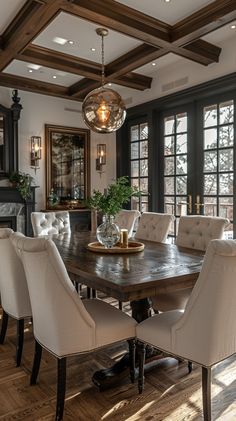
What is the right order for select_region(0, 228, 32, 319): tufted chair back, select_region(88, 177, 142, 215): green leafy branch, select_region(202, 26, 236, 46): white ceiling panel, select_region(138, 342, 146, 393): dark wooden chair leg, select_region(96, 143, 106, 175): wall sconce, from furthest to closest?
1. select_region(96, 143, 106, 175): wall sconce
2. select_region(202, 26, 236, 46): white ceiling panel
3. select_region(88, 177, 142, 215): green leafy branch
4. select_region(0, 228, 32, 319): tufted chair back
5. select_region(138, 342, 146, 393): dark wooden chair leg

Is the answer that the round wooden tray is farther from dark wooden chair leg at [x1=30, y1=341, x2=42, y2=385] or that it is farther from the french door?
the french door

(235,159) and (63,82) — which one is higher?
(63,82)

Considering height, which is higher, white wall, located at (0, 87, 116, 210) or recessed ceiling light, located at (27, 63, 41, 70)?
recessed ceiling light, located at (27, 63, 41, 70)

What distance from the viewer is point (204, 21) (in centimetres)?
333

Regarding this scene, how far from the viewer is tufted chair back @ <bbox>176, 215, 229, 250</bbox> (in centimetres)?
298

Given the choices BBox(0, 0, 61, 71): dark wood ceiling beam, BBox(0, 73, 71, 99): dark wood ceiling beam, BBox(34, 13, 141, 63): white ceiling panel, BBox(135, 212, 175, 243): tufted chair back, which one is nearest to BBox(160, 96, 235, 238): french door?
BBox(135, 212, 175, 243): tufted chair back

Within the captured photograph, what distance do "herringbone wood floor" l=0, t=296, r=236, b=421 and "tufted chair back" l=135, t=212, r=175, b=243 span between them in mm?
1300

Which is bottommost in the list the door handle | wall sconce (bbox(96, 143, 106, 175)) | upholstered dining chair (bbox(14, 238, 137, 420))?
upholstered dining chair (bbox(14, 238, 137, 420))

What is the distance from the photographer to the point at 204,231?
308 centimetres

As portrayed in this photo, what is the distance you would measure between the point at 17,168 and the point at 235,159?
3.34 metres

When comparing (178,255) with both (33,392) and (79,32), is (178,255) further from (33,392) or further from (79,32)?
(79,32)

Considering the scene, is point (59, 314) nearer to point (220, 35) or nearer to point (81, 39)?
point (81, 39)

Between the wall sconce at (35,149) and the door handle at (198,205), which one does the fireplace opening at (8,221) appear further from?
the door handle at (198,205)

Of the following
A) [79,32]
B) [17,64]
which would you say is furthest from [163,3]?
[17,64]
